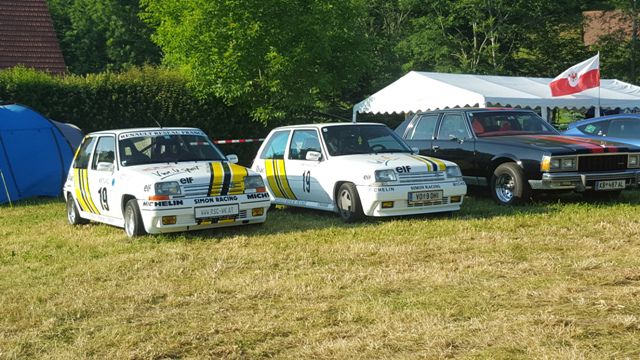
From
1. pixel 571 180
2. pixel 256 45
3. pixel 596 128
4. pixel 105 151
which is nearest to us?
pixel 105 151

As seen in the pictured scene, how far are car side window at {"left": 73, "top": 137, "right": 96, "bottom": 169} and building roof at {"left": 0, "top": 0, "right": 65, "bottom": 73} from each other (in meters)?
14.5

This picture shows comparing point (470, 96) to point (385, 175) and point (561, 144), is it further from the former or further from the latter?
point (385, 175)

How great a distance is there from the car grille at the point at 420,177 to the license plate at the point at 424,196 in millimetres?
168

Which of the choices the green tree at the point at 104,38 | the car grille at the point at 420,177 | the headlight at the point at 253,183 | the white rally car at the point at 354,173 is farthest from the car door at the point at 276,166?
the green tree at the point at 104,38

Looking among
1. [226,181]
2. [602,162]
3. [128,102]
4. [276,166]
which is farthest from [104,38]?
[602,162]

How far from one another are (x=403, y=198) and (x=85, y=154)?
4.78 meters

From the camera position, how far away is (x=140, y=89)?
20.6m

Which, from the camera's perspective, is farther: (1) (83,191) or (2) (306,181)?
(2) (306,181)

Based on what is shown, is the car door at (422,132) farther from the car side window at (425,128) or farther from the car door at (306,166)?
the car door at (306,166)

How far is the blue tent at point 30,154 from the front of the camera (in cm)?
1459

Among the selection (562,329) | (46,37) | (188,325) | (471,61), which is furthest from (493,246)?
(471,61)

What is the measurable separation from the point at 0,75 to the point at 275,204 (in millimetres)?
10081

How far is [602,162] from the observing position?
35.1 feet

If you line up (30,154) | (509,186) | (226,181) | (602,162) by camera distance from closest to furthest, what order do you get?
1. (226,181)
2. (602,162)
3. (509,186)
4. (30,154)
